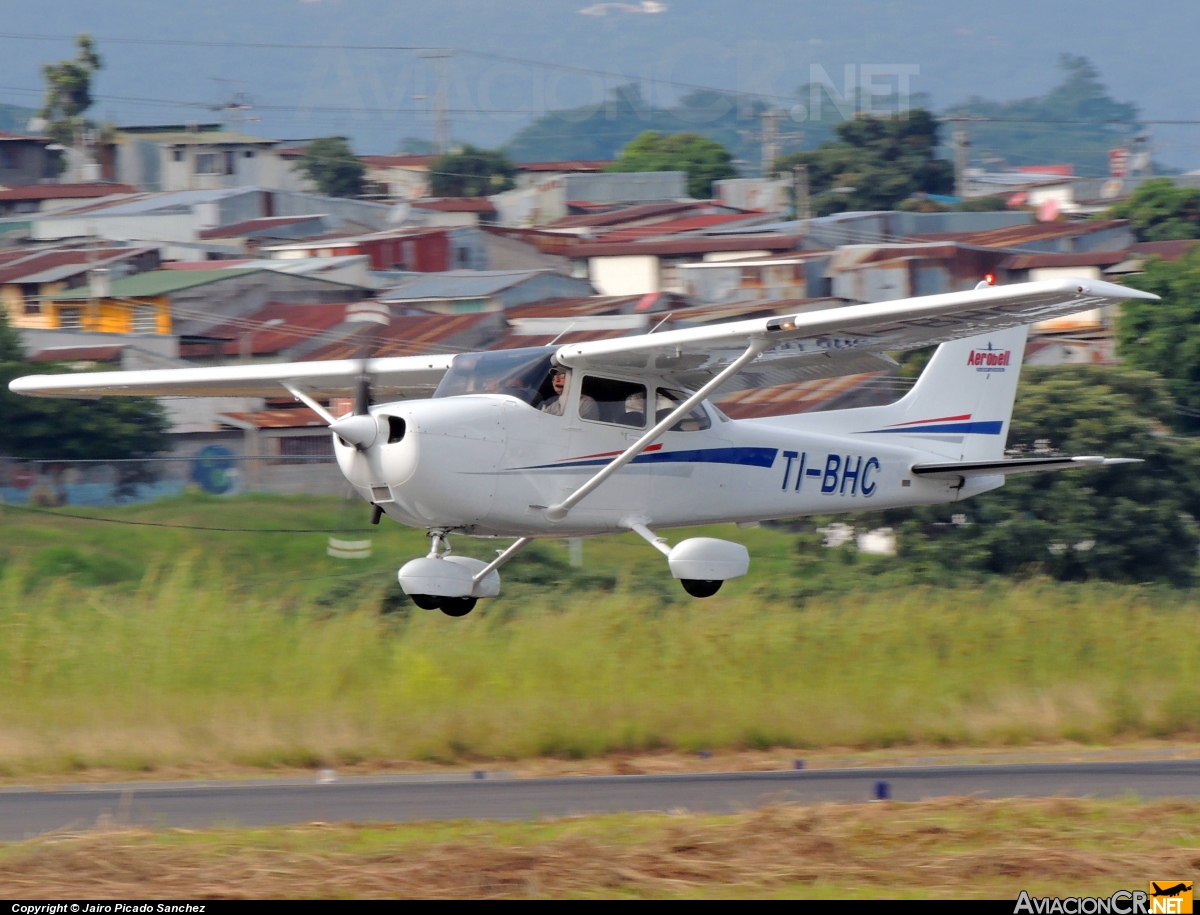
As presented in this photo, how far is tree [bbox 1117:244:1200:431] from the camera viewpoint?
37.8 meters

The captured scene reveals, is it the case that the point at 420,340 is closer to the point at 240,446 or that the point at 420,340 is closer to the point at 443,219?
the point at 240,446

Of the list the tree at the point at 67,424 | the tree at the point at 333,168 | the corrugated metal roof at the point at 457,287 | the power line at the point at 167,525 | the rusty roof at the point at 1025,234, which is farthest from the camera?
the tree at the point at 333,168

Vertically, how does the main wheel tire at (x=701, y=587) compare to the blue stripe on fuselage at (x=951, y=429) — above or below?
below

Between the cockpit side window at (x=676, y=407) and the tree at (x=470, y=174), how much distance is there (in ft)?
259

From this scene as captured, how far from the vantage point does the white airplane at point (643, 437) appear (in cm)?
1053

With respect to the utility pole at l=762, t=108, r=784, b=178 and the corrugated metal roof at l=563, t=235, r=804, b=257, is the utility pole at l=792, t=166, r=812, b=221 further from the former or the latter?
the corrugated metal roof at l=563, t=235, r=804, b=257

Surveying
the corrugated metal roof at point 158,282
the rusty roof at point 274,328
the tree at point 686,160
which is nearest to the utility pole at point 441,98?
the tree at point 686,160

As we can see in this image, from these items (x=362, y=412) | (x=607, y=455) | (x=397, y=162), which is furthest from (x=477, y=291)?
(x=397, y=162)

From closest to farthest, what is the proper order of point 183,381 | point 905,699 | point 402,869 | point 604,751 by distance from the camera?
point 402,869, point 183,381, point 604,751, point 905,699

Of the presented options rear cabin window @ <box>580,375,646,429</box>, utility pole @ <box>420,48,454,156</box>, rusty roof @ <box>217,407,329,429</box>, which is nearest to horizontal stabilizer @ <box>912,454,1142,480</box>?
rear cabin window @ <box>580,375,646,429</box>

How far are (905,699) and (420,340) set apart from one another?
920 inches

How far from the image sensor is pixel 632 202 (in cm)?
8581

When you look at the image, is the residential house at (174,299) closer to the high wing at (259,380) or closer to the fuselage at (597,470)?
the high wing at (259,380)

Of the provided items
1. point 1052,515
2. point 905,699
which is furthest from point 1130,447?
point 905,699
